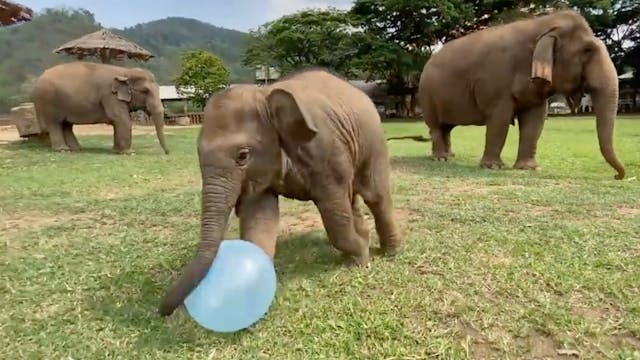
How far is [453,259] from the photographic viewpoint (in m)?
4.20

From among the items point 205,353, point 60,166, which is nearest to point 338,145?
point 205,353

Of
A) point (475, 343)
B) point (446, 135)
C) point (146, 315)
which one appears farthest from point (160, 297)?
point (446, 135)

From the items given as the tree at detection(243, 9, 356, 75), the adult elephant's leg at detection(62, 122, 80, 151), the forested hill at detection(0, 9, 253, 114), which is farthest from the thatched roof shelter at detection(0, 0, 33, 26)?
the forested hill at detection(0, 9, 253, 114)

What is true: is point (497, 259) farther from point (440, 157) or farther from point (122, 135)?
point (122, 135)

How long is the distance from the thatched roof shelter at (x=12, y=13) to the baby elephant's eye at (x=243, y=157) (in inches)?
693

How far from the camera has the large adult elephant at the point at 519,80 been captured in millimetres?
8125

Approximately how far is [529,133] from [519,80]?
2.99 ft

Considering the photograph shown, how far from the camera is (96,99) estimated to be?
551 inches

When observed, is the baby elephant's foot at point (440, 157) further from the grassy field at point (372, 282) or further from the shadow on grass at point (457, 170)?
the grassy field at point (372, 282)

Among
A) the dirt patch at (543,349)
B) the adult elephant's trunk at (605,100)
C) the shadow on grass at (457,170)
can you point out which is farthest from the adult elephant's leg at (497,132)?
the dirt patch at (543,349)

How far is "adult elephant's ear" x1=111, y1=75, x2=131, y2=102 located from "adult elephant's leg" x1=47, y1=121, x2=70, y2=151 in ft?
6.05

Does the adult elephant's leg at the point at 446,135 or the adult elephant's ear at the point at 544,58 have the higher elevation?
the adult elephant's ear at the point at 544,58

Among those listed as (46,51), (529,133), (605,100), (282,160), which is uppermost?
(46,51)

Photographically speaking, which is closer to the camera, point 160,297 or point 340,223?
point 160,297
